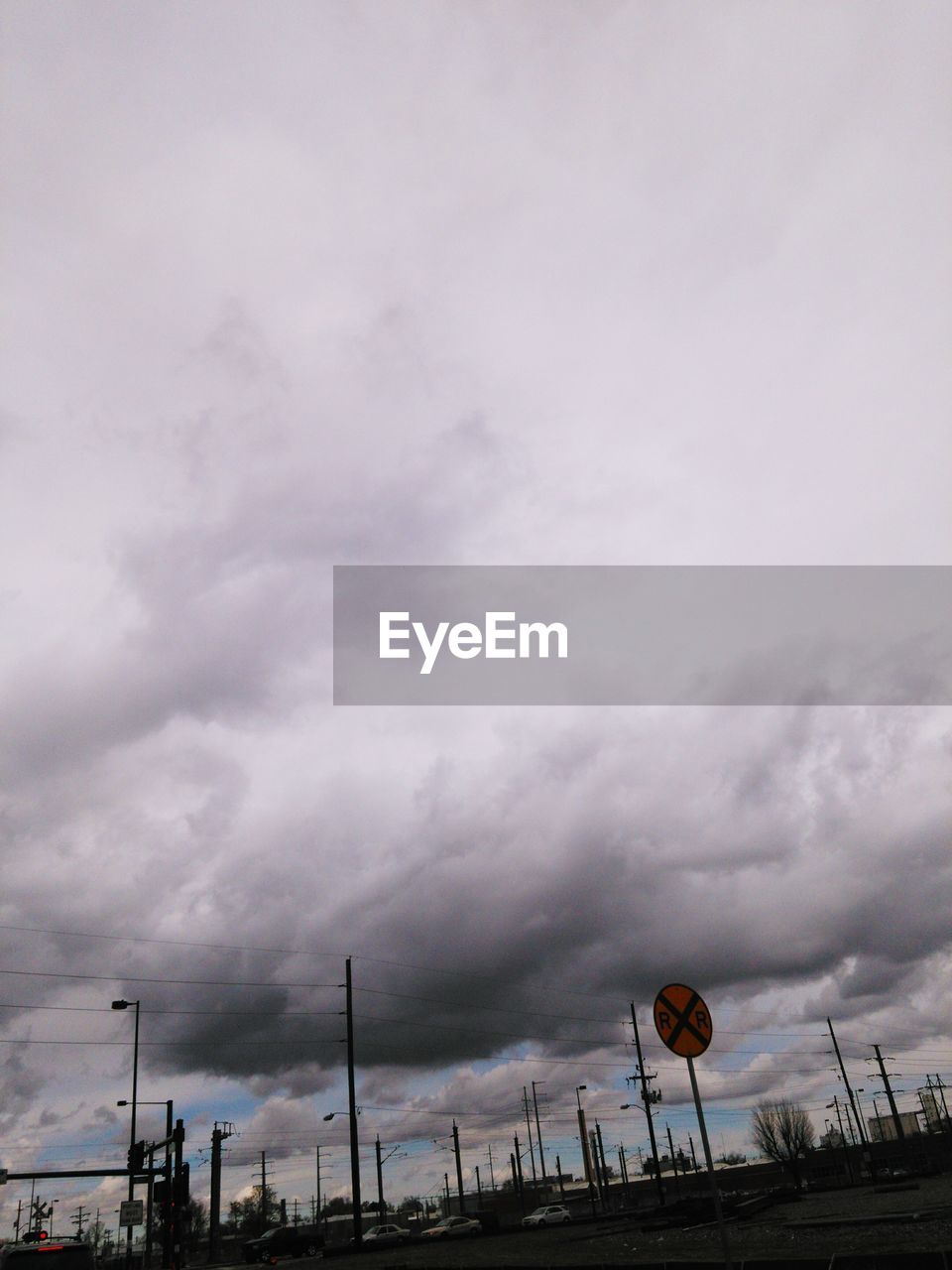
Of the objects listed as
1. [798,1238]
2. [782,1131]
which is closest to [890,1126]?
[782,1131]

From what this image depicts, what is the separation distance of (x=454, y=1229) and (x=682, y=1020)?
60280 millimetres

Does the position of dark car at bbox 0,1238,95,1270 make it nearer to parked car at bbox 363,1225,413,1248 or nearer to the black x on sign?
the black x on sign

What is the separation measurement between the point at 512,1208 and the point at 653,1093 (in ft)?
172

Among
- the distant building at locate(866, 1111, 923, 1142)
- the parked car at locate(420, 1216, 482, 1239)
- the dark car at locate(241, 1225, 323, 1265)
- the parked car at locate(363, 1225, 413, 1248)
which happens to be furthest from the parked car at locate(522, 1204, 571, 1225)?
the distant building at locate(866, 1111, 923, 1142)

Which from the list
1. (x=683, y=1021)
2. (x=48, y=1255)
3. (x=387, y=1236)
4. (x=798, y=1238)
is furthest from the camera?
(x=387, y=1236)

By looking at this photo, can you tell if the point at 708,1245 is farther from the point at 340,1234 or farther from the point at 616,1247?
the point at 340,1234

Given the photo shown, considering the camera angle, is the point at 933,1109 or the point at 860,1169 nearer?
the point at 860,1169

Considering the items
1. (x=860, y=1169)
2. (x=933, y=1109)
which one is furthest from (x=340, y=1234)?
(x=933, y=1109)

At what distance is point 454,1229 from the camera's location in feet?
192

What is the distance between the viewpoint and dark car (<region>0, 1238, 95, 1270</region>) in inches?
586

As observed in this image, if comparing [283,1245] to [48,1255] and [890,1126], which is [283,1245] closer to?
[48,1255]

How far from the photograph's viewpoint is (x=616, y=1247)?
26.4 meters

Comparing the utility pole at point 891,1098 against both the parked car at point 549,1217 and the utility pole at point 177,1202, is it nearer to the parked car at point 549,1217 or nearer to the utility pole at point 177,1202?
the parked car at point 549,1217

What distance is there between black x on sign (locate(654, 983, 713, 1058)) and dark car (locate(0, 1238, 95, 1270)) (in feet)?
40.4
